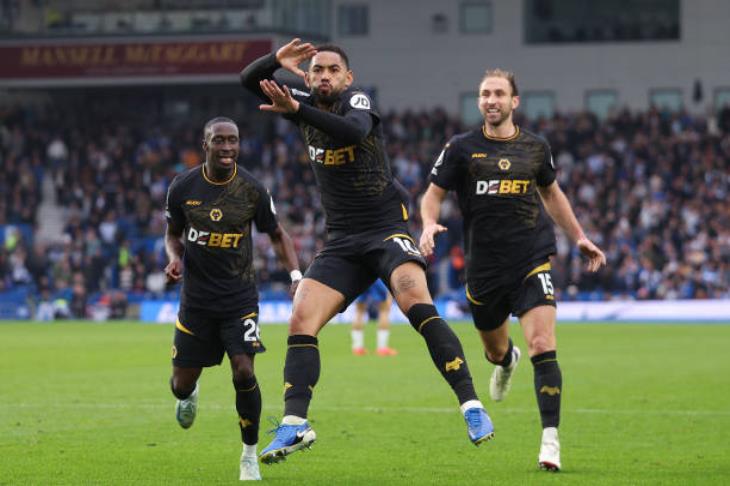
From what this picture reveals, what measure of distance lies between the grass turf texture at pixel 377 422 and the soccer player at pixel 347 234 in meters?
0.82

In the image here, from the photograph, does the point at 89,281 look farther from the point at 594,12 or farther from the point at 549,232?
the point at 549,232

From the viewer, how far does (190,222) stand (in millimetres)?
10711

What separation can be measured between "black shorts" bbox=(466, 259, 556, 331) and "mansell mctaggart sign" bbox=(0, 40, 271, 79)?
3779 centimetres

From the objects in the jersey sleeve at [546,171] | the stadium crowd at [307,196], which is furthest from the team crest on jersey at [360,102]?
the stadium crowd at [307,196]

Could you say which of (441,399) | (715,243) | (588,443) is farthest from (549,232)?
(715,243)

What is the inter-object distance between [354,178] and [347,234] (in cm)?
38

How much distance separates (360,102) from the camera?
9.69 m

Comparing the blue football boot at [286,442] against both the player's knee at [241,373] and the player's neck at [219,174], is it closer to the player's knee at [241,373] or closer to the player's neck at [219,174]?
the player's knee at [241,373]

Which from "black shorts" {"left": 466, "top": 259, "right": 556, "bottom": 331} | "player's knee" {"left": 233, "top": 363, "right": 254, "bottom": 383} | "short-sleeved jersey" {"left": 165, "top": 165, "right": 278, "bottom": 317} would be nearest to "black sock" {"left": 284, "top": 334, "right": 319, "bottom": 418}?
"player's knee" {"left": 233, "top": 363, "right": 254, "bottom": 383}

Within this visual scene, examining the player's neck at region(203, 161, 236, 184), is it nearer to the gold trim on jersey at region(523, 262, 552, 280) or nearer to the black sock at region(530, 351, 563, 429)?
the gold trim on jersey at region(523, 262, 552, 280)

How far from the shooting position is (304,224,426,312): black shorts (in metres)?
9.88

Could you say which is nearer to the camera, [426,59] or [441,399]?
[441,399]

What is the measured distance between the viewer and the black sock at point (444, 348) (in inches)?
375

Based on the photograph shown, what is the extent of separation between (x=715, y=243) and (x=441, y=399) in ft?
75.4
